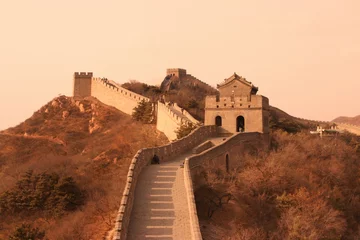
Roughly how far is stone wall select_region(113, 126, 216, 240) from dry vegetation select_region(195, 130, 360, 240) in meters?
1.68

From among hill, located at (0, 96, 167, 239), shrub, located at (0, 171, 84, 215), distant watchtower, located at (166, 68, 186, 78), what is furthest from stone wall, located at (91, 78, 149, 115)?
shrub, located at (0, 171, 84, 215)

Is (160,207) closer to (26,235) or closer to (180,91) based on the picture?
(26,235)

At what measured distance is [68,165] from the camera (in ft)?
92.2

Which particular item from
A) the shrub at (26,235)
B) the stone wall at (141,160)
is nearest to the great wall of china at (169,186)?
the stone wall at (141,160)

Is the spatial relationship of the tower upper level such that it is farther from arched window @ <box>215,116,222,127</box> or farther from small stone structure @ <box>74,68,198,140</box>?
arched window @ <box>215,116,222,127</box>

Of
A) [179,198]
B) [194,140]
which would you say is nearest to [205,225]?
[179,198]

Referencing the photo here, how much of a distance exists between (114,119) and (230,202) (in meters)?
25.3

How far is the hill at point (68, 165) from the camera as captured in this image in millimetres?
17188

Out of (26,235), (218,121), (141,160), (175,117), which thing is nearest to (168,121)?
(175,117)

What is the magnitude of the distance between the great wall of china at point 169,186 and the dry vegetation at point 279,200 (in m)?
0.80

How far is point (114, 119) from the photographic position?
4038 centimetres

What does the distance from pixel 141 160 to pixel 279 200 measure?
5694mm

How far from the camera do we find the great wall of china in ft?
35.8

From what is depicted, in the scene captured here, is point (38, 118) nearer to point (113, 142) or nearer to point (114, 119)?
point (114, 119)
